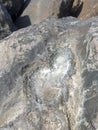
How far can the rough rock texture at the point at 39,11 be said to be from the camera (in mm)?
6565

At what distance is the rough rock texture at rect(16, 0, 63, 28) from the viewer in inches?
258

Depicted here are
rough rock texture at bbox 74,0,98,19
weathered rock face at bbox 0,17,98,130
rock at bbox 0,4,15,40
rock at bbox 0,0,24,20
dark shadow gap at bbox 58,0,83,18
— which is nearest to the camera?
weathered rock face at bbox 0,17,98,130

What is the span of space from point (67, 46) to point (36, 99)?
446mm

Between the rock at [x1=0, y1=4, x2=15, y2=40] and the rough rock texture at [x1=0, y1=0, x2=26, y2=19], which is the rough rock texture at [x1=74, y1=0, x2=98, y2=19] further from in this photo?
the rock at [x1=0, y1=4, x2=15, y2=40]

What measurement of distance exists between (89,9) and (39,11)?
778 mm

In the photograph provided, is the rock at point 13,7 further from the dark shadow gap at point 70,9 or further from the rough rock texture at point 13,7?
the dark shadow gap at point 70,9

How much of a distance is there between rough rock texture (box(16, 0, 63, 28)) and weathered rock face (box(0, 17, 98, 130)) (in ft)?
10.5

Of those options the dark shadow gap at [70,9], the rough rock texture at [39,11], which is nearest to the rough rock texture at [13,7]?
the rough rock texture at [39,11]

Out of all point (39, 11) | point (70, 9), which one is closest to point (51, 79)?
point (39, 11)

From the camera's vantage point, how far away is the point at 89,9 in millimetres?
6723

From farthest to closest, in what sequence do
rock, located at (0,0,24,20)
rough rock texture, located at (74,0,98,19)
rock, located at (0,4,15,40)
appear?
rock, located at (0,0,24,20) < rough rock texture, located at (74,0,98,19) < rock, located at (0,4,15,40)

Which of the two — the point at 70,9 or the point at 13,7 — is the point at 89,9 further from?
the point at 13,7

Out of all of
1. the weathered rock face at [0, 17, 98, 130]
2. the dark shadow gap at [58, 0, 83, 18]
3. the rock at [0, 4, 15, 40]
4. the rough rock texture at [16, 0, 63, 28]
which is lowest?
the dark shadow gap at [58, 0, 83, 18]

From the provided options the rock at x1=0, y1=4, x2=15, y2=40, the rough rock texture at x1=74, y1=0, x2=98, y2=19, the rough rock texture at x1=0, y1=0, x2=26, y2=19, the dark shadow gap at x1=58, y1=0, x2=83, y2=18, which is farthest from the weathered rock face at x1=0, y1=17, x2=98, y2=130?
the rough rock texture at x1=0, y1=0, x2=26, y2=19
